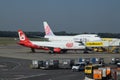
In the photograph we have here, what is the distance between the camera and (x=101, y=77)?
5462cm

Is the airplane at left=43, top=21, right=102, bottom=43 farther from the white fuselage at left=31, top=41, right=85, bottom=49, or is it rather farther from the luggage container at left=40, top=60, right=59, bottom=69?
the luggage container at left=40, top=60, right=59, bottom=69

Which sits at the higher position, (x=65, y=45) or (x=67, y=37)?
(x=67, y=37)

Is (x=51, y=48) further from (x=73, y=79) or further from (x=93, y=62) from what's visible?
(x=73, y=79)

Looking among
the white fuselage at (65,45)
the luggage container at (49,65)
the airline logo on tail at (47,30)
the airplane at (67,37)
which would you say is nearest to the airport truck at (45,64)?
the luggage container at (49,65)

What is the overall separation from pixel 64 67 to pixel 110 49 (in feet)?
225

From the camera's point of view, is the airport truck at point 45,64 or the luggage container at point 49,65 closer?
the luggage container at point 49,65

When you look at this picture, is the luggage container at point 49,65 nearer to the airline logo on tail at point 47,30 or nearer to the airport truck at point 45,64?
the airport truck at point 45,64

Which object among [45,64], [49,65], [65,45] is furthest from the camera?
[65,45]

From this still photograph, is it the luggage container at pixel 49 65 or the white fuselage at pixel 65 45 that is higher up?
the white fuselage at pixel 65 45

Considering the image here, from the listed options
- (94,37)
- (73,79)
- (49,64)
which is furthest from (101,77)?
(94,37)

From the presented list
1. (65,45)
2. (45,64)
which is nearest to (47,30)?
(65,45)

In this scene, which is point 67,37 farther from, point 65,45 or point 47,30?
point 65,45

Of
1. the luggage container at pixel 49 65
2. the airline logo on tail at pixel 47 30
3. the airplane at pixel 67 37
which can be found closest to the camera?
the luggage container at pixel 49 65

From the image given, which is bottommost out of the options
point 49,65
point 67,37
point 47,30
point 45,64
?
point 49,65
